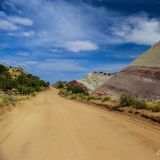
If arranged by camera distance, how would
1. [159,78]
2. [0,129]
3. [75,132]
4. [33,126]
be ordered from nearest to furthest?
[75,132] → [0,129] → [33,126] → [159,78]

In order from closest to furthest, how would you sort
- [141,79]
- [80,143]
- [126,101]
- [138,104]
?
[80,143] → [138,104] → [126,101] → [141,79]

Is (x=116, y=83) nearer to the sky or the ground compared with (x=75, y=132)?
nearer to the sky

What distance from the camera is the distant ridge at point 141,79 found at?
4425 cm

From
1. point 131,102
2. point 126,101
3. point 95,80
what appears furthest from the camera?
point 95,80

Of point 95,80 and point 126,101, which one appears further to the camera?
point 95,80

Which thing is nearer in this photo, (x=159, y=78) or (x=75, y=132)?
(x=75, y=132)

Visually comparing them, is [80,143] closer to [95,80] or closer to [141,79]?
[141,79]

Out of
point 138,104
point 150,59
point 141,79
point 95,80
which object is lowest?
point 138,104

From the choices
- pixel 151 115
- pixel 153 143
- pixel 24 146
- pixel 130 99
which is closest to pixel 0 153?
pixel 24 146

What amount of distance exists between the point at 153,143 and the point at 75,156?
3.36 metres

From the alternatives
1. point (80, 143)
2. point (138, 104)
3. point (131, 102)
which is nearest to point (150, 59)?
point (131, 102)

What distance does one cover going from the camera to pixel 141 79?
1853 inches

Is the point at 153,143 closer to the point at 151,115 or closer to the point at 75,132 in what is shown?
the point at 75,132

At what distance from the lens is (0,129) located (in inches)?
680
